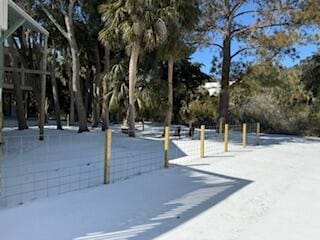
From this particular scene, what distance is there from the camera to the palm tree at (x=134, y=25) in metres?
17.2

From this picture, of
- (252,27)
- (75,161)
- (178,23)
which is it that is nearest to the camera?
(75,161)

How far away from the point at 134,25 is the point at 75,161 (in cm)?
771

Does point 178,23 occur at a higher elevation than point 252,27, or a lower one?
lower

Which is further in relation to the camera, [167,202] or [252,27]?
[252,27]

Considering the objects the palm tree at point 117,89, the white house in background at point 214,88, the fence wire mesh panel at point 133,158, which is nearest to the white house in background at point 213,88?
the white house in background at point 214,88

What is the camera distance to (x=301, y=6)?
21.5 meters

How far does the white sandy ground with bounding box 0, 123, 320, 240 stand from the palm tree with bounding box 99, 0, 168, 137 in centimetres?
816

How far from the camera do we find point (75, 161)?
11211mm

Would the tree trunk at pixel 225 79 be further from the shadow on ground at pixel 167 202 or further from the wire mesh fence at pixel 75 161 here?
the shadow on ground at pixel 167 202

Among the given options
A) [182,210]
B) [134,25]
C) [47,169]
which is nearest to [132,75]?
[134,25]

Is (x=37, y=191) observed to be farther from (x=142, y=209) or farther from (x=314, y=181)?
(x=314, y=181)

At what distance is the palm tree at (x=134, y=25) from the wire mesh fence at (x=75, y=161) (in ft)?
11.8

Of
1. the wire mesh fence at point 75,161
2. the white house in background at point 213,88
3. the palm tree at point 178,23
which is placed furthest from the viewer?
the white house in background at point 213,88

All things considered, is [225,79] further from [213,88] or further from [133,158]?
[133,158]
